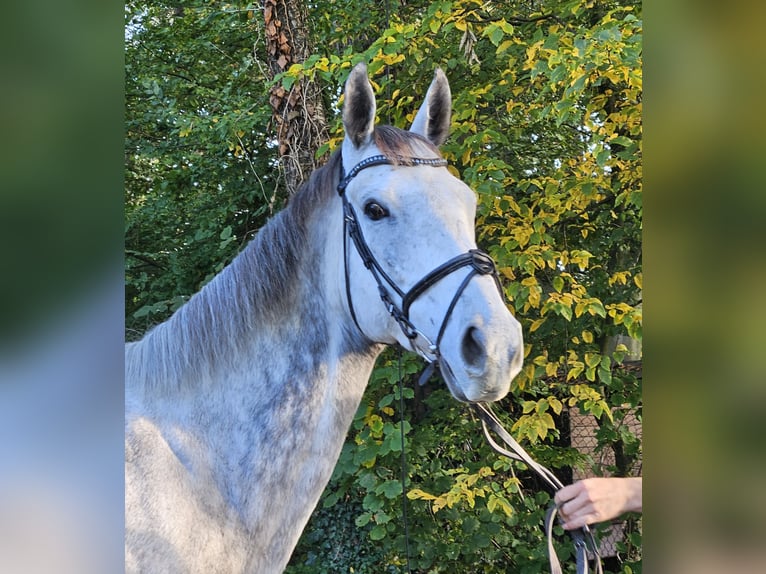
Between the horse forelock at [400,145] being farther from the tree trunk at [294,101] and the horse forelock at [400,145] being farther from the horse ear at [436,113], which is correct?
the tree trunk at [294,101]

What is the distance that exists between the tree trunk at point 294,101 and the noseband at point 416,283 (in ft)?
3.68

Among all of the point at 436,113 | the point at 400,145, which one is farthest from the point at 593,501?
the point at 436,113

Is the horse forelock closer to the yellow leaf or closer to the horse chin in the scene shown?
the horse chin

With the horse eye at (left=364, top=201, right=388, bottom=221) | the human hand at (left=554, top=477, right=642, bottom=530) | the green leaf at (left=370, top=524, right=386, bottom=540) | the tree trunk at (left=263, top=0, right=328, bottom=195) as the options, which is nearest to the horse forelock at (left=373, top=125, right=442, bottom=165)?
the horse eye at (left=364, top=201, right=388, bottom=221)

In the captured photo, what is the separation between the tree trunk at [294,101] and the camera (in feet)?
7.79

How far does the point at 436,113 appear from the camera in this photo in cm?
155

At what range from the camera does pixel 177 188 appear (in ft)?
8.87

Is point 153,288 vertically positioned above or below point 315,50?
below

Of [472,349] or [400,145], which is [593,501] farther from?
[400,145]

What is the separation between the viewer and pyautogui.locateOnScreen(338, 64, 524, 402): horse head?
1.10m

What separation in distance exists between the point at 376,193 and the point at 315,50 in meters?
1.53

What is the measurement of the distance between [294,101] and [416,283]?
4.86 feet
